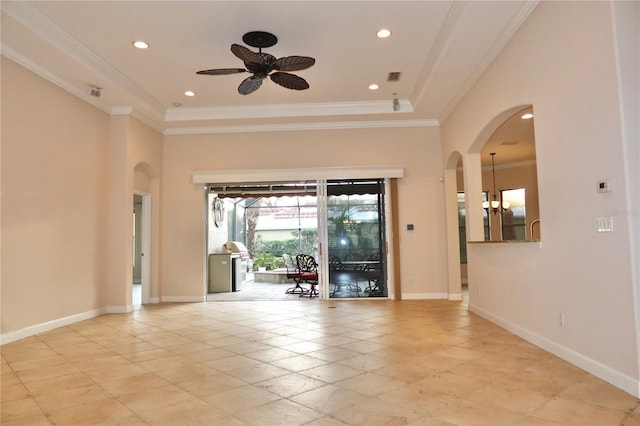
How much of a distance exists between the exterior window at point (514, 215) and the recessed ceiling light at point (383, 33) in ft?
23.0

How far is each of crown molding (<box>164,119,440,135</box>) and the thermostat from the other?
471 centimetres

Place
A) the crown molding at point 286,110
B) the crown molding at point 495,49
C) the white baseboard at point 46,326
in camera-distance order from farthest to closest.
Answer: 1. the crown molding at point 286,110
2. the white baseboard at point 46,326
3. the crown molding at point 495,49

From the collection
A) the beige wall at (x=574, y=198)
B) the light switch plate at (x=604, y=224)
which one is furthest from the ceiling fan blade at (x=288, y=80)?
the light switch plate at (x=604, y=224)

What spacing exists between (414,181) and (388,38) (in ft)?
10.3

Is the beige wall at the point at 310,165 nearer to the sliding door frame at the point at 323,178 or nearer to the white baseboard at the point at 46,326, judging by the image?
the sliding door frame at the point at 323,178

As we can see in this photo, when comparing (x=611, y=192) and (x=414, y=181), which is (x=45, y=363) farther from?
(x=414, y=181)

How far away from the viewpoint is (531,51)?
394 cm

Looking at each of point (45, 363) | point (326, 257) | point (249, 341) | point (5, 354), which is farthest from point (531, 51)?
point (5, 354)

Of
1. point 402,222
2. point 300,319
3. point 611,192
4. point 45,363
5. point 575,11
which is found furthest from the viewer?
point 402,222

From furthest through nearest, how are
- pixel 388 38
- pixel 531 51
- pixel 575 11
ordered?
pixel 388 38 < pixel 531 51 < pixel 575 11

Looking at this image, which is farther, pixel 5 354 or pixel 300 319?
pixel 300 319

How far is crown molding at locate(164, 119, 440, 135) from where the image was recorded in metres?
7.47

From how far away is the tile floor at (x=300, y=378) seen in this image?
8.14ft

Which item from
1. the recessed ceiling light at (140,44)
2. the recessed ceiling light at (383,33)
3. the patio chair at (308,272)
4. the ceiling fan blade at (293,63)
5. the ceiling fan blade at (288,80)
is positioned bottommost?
the patio chair at (308,272)
